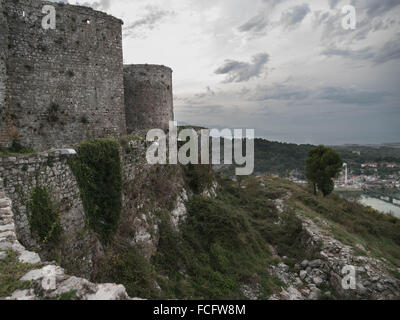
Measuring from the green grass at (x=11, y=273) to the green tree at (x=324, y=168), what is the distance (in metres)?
28.7

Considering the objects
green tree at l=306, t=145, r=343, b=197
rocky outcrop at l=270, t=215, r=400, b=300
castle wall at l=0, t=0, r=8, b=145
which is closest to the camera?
Answer: castle wall at l=0, t=0, r=8, b=145

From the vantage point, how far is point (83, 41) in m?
12.5

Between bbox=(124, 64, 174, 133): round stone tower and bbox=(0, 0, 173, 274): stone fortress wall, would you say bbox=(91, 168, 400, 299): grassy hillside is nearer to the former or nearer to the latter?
bbox=(0, 0, 173, 274): stone fortress wall

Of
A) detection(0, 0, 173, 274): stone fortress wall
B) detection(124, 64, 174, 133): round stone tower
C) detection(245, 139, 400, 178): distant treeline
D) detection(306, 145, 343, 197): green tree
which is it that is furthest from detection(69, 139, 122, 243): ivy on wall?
detection(245, 139, 400, 178): distant treeline

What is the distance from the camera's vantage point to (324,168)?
2750cm

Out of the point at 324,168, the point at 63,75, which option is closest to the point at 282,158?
the point at 324,168

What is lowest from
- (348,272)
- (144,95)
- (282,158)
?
(348,272)

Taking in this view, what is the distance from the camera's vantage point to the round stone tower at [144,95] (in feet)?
54.3

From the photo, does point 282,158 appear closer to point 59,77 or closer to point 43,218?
point 59,77

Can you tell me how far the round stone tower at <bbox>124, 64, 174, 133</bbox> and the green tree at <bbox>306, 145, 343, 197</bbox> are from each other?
771 inches

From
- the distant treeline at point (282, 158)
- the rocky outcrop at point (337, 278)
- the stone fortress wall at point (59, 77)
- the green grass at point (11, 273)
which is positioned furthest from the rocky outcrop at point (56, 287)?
the distant treeline at point (282, 158)

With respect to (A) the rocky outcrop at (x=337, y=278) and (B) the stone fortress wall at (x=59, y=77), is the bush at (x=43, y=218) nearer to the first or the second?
(B) the stone fortress wall at (x=59, y=77)

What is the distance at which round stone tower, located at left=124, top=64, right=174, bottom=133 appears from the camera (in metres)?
16.5

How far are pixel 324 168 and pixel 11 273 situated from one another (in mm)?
29305
